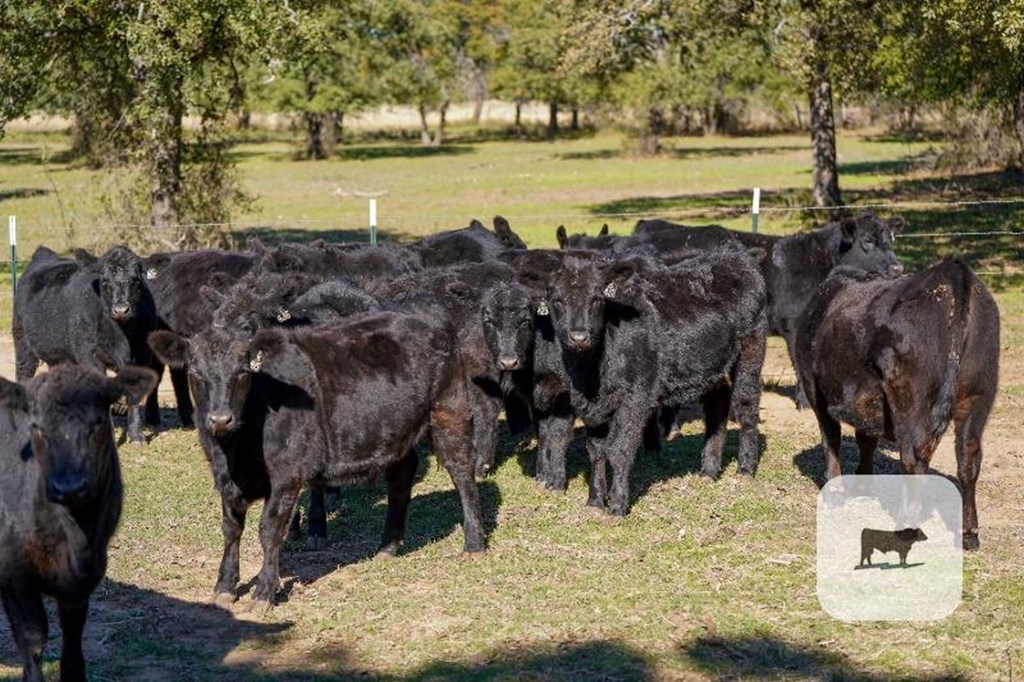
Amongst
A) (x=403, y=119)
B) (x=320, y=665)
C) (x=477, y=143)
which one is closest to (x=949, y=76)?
(x=320, y=665)

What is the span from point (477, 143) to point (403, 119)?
45.6ft

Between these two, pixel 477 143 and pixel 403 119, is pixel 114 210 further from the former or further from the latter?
pixel 403 119

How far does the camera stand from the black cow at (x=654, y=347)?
369 inches

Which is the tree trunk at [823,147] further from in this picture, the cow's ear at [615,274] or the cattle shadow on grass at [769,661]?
the cattle shadow on grass at [769,661]

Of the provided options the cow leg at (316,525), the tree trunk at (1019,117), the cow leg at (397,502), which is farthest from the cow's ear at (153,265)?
the tree trunk at (1019,117)

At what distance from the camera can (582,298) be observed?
9.27 meters

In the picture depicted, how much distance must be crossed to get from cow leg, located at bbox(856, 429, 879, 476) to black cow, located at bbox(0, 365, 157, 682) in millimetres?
5197

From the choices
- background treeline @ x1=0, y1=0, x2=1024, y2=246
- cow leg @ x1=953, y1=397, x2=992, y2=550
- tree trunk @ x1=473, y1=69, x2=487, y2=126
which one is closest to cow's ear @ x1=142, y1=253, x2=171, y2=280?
cow leg @ x1=953, y1=397, x2=992, y2=550

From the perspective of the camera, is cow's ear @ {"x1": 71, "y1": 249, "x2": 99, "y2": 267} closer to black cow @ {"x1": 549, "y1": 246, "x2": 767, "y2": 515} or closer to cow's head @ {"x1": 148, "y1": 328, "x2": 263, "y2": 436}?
black cow @ {"x1": 549, "y1": 246, "x2": 767, "y2": 515}

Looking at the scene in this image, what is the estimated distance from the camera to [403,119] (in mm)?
78562

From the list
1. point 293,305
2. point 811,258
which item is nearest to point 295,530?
point 293,305

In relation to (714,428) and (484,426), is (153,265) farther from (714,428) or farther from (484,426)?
(714,428)

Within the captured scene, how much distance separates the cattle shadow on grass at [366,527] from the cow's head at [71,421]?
7.10 feet

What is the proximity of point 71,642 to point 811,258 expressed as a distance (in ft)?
29.7
